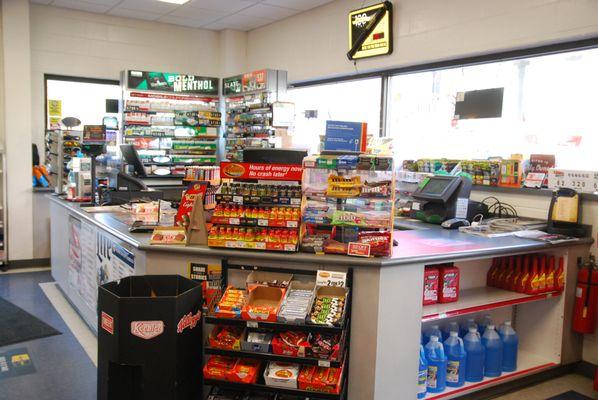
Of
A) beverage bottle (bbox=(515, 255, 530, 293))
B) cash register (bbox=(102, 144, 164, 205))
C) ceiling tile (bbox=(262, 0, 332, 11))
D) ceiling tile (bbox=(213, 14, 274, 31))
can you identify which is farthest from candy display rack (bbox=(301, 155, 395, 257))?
ceiling tile (bbox=(213, 14, 274, 31))

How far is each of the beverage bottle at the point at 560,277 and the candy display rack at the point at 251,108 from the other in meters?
4.22

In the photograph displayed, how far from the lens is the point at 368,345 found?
2.86 metres

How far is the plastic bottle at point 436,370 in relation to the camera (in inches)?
129

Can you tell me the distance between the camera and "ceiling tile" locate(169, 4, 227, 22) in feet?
24.1

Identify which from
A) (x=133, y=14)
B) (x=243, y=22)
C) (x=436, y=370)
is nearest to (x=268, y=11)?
(x=243, y=22)

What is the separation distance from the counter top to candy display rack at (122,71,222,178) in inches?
149

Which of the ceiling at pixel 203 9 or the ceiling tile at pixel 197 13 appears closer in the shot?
the ceiling at pixel 203 9

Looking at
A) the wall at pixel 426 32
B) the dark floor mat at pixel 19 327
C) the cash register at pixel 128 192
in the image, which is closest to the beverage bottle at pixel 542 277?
the wall at pixel 426 32

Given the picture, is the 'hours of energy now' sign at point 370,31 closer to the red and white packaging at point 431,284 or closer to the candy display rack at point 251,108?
the candy display rack at point 251,108

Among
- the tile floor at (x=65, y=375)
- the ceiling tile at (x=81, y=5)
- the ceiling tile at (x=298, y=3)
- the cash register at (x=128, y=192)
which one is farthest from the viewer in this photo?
the ceiling tile at (x=81, y=5)

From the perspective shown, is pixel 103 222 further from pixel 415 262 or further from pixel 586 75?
pixel 586 75

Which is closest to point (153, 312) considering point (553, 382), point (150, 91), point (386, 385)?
point (386, 385)

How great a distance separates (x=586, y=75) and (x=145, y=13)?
5868 millimetres

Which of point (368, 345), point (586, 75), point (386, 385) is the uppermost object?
point (586, 75)
